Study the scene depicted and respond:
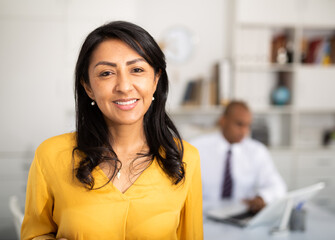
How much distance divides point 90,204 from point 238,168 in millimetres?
1843

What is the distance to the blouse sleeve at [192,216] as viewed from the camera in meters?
1.17

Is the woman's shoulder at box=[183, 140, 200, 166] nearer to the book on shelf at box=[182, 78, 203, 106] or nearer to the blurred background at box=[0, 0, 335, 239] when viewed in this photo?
the blurred background at box=[0, 0, 335, 239]

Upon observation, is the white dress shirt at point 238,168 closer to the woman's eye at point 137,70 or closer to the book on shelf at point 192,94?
the book on shelf at point 192,94

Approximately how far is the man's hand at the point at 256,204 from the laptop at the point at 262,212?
33 mm

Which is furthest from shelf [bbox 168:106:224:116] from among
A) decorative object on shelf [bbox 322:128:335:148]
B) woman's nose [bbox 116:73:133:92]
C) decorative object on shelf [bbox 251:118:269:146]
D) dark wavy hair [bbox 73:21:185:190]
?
woman's nose [bbox 116:73:133:92]

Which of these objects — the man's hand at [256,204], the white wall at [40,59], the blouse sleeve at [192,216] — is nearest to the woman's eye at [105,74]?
the blouse sleeve at [192,216]

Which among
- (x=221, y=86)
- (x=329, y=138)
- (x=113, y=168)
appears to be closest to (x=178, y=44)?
(x=221, y=86)

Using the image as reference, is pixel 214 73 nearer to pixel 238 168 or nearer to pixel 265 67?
pixel 265 67

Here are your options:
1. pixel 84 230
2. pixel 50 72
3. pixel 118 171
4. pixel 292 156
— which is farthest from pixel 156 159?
pixel 292 156

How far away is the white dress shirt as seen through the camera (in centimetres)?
262

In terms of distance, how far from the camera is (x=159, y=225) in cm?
108

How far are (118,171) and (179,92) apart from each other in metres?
2.95

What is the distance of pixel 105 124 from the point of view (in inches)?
46.9

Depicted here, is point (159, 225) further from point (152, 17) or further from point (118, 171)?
point (152, 17)
